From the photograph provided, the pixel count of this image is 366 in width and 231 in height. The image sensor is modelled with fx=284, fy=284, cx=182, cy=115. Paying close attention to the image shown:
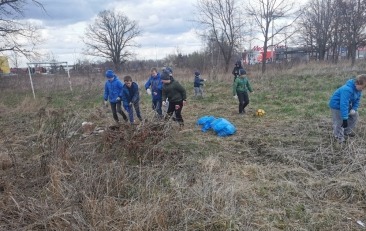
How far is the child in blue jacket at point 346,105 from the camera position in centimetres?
486

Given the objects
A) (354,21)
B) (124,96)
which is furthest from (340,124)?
(354,21)

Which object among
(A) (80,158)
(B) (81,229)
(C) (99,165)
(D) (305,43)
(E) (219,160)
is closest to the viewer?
(B) (81,229)

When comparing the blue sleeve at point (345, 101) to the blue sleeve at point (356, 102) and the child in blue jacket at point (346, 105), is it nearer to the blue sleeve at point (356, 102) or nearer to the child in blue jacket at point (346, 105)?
the child in blue jacket at point (346, 105)

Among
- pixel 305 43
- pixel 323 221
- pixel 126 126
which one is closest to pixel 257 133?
pixel 126 126

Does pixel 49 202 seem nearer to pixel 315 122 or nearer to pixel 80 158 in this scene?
pixel 80 158

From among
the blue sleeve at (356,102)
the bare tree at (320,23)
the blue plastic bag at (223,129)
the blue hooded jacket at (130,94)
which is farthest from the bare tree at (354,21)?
the blue hooded jacket at (130,94)

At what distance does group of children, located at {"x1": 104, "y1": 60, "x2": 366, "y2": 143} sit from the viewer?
4.92 m

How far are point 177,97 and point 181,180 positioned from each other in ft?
10.7

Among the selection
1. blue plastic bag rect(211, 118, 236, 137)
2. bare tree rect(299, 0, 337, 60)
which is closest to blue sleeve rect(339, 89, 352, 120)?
blue plastic bag rect(211, 118, 236, 137)

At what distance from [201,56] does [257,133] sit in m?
25.2

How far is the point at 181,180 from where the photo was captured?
3824 millimetres

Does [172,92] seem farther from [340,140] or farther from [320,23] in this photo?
[320,23]

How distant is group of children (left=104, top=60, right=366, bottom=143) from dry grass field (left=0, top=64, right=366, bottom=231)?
414 mm

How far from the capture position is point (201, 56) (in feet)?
101
